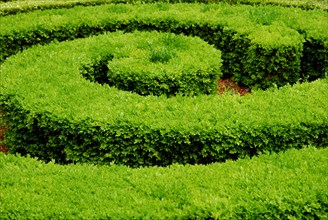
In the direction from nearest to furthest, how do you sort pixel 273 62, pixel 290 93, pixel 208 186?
pixel 208 186 → pixel 290 93 → pixel 273 62

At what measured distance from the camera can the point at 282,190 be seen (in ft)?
19.7

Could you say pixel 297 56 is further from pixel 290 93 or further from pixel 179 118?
pixel 179 118

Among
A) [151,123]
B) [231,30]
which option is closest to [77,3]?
[231,30]

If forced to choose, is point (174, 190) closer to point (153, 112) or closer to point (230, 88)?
point (153, 112)

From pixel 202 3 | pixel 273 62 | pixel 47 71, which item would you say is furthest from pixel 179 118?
pixel 202 3

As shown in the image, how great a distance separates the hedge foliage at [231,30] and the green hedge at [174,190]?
4.60m

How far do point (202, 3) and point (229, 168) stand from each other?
8161 millimetres

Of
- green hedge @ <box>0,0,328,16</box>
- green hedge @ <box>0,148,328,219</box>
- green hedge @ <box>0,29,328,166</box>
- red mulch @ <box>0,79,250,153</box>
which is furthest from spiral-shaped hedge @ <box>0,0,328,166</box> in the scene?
green hedge @ <box>0,0,328,16</box>

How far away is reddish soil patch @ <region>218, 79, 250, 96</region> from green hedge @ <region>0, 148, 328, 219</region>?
16.3 ft

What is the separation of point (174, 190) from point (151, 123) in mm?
1761

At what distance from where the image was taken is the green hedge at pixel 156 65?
31.3ft

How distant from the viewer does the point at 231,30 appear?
11.9 meters

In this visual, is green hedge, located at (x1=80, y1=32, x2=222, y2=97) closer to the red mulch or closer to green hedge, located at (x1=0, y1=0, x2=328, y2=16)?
the red mulch

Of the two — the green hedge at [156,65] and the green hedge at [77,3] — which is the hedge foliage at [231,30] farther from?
the green hedge at [156,65]
